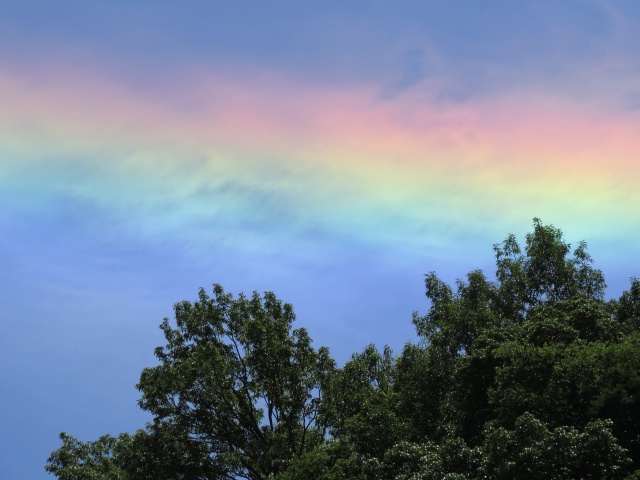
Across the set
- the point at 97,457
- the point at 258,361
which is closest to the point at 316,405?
the point at 258,361

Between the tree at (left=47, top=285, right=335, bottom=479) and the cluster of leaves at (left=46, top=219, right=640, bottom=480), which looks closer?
the cluster of leaves at (left=46, top=219, right=640, bottom=480)

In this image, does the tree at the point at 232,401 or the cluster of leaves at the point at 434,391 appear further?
the tree at the point at 232,401

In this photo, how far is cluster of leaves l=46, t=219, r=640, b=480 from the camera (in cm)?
2139

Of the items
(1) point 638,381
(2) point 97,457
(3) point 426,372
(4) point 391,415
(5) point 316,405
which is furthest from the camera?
(2) point 97,457

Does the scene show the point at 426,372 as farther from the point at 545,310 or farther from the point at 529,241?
the point at 529,241

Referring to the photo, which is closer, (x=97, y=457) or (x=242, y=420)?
(x=242, y=420)

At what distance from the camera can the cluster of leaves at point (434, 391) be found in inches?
842

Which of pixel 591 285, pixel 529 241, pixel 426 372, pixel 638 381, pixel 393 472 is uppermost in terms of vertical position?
pixel 529 241

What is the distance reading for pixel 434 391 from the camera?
1172 inches

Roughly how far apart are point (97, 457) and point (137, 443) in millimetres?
16897

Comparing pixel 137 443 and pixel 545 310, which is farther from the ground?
pixel 545 310

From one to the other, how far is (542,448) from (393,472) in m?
5.11

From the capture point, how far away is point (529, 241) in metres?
37.3

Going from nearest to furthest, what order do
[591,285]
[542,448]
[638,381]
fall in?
[542,448]
[638,381]
[591,285]
